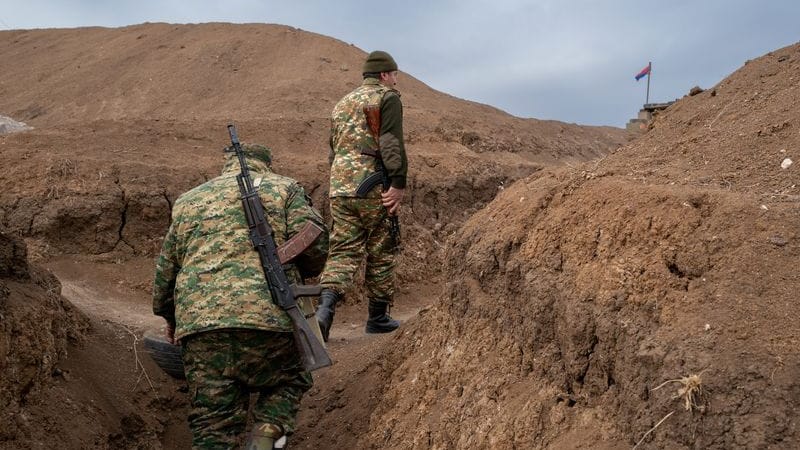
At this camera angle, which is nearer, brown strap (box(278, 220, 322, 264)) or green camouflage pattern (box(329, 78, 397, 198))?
brown strap (box(278, 220, 322, 264))

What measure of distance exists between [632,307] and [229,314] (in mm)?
2097

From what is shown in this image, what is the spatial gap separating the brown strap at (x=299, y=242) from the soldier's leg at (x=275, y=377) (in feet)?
1.44

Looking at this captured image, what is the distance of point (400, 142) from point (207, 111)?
1007cm

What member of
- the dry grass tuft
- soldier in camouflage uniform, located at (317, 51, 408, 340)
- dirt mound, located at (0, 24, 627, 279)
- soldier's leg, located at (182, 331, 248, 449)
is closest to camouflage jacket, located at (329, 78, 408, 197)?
soldier in camouflage uniform, located at (317, 51, 408, 340)

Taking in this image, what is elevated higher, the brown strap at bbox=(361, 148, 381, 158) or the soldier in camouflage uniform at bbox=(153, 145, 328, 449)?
the brown strap at bbox=(361, 148, 381, 158)

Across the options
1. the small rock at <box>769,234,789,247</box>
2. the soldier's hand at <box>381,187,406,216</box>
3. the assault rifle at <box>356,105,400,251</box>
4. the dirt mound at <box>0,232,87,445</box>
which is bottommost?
the dirt mound at <box>0,232,87,445</box>

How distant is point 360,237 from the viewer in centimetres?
614

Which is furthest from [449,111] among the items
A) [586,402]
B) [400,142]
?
[586,402]

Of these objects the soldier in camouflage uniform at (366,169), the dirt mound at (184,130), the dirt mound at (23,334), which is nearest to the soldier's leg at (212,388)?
the dirt mound at (23,334)

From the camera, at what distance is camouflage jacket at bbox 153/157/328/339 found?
14.4 ft

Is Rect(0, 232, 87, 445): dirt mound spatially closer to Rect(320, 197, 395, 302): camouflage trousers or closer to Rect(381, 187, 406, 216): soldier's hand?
Rect(320, 197, 395, 302): camouflage trousers

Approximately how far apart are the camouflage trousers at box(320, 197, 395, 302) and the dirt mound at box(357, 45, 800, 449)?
2.61 feet

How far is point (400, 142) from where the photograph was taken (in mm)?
6062

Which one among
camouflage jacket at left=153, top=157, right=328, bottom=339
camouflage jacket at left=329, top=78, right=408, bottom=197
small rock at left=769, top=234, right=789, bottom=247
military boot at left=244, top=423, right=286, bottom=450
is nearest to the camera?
small rock at left=769, top=234, right=789, bottom=247
